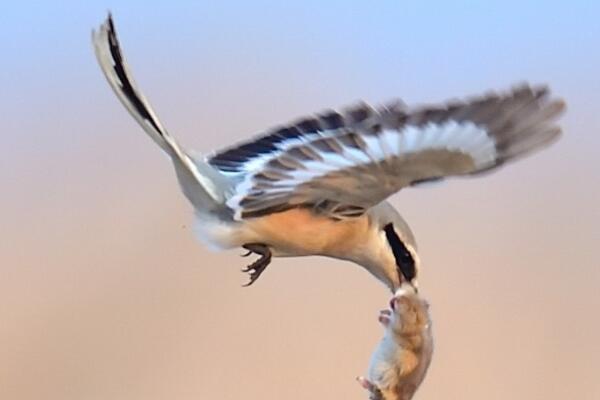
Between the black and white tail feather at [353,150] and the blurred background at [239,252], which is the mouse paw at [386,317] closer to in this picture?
the black and white tail feather at [353,150]

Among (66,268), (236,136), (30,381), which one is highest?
(236,136)

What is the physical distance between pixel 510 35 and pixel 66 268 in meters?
0.49

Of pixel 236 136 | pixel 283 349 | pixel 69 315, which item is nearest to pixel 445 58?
pixel 236 136

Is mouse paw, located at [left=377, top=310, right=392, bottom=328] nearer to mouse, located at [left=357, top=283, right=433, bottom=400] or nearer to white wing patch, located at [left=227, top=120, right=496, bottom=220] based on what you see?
mouse, located at [left=357, top=283, right=433, bottom=400]

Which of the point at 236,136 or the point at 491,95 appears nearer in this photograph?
the point at 491,95

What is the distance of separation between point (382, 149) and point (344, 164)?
0.03 meters

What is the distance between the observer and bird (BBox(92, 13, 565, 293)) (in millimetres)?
583

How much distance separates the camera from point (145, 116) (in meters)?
0.67

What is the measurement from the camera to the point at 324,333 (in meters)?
1.10

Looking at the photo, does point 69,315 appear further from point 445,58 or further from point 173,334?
point 445,58

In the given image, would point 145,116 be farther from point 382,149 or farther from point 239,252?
point 239,252

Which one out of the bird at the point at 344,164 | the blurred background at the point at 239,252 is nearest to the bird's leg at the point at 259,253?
→ the bird at the point at 344,164

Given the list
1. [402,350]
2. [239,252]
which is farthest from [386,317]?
[239,252]

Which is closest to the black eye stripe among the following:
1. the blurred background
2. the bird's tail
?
the bird's tail
